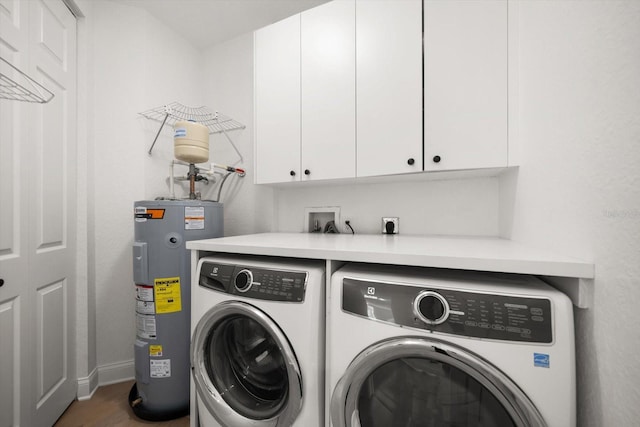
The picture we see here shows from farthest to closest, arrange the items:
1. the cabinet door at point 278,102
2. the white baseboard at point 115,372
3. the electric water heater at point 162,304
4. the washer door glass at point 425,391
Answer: the white baseboard at point 115,372 < the cabinet door at point 278,102 < the electric water heater at point 162,304 < the washer door glass at point 425,391

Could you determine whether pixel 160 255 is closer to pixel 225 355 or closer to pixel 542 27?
pixel 225 355

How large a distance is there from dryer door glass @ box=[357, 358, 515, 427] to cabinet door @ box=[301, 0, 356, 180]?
3.05 feet

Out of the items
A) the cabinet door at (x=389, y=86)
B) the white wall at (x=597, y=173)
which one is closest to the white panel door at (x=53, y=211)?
Answer: the cabinet door at (x=389, y=86)

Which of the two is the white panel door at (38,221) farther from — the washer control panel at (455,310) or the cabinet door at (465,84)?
the cabinet door at (465,84)

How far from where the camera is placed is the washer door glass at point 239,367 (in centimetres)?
91

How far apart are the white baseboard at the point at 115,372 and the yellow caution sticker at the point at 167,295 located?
75 centimetres

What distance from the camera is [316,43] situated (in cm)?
137

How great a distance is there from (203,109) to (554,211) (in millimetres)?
2448

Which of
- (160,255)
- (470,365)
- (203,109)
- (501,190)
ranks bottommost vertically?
(470,365)

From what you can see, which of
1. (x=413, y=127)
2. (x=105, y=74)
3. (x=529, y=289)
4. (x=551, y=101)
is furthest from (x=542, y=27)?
(x=105, y=74)

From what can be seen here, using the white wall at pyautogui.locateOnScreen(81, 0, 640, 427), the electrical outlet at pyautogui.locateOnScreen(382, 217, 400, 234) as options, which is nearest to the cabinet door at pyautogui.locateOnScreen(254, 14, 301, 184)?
the white wall at pyautogui.locateOnScreen(81, 0, 640, 427)

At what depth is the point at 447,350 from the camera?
603mm

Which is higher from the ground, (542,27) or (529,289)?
(542,27)

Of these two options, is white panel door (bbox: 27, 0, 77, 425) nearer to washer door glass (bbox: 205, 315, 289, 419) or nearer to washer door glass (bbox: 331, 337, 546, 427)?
washer door glass (bbox: 205, 315, 289, 419)
